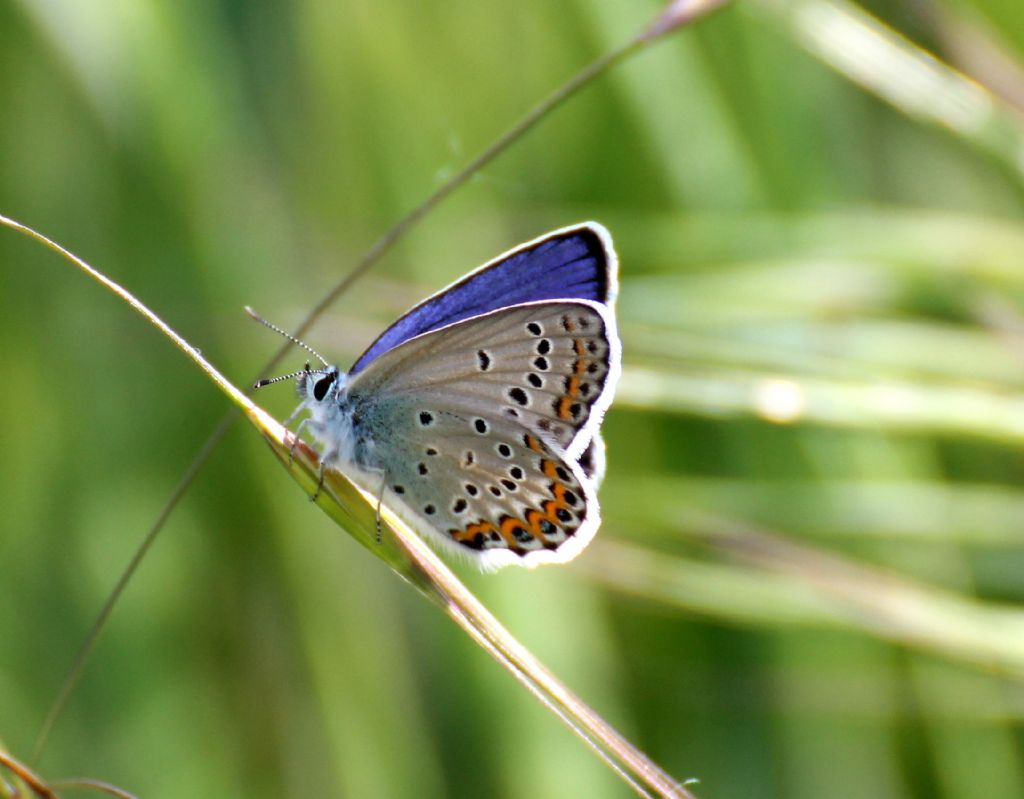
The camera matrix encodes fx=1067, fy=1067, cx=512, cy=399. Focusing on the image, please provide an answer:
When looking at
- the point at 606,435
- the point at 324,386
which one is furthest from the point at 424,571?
the point at 606,435

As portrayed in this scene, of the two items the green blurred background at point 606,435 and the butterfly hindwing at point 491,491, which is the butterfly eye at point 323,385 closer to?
the butterfly hindwing at point 491,491

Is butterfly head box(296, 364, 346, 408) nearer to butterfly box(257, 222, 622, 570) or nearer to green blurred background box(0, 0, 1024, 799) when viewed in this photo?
butterfly box(257, 222, 622, 570)

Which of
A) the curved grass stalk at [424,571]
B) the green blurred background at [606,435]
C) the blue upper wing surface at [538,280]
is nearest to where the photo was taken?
the curved grass stalk at [424,571]

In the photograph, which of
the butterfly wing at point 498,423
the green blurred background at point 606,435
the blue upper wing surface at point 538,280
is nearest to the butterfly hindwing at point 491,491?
the butterfly wing at point 498,423

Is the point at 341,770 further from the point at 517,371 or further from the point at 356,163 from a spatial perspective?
the point at 356,163

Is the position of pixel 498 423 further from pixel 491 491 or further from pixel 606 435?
pixel 606 435

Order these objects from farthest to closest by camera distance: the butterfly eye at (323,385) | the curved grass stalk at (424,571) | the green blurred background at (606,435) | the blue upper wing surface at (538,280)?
the green blurred background at (606,435)
the butterfly eye at (323,385)
the blue upper wing surface at (538,280)
the curved grass stalk at (424,571)

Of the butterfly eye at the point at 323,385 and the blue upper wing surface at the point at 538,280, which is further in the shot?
the butterfly eye at the point at 323,385
